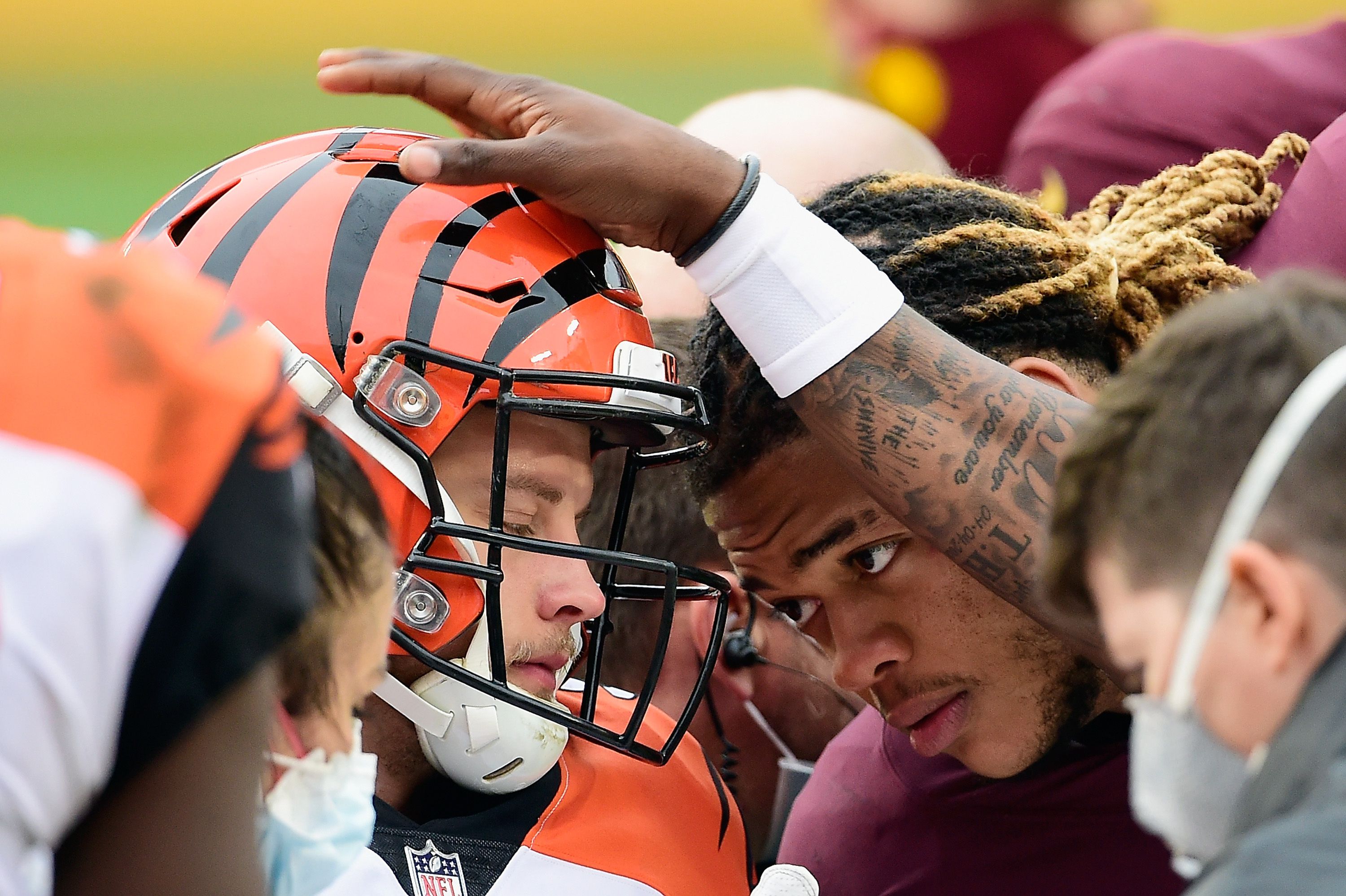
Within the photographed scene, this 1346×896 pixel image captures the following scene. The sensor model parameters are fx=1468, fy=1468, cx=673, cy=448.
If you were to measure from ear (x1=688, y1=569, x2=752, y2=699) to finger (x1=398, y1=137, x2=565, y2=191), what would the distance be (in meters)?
1.12

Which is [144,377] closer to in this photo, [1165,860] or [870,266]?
[870,266]

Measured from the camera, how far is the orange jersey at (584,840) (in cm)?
189

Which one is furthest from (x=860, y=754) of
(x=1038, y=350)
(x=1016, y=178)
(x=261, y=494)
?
(x=1016, y=178)

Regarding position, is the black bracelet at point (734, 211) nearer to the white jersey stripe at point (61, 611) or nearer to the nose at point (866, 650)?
the nose at point (866, 650)

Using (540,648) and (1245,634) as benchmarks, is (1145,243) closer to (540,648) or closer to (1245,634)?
(540,648)

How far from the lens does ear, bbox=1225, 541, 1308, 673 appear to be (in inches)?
41.7

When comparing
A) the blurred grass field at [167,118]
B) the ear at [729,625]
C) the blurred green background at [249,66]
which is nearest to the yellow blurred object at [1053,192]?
the ear at [729,625]

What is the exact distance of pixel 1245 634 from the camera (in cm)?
109

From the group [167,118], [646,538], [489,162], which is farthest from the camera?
[167,118]

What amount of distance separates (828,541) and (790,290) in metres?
0.43

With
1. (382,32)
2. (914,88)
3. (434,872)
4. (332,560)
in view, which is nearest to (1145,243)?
(434,872)

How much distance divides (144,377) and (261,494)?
11cm

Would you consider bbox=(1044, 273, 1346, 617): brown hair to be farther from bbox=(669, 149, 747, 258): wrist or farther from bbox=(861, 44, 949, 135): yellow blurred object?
bbox=(861, 44, 949, 135): yellow blurred object

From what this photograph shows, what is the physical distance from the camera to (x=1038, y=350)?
220cm
